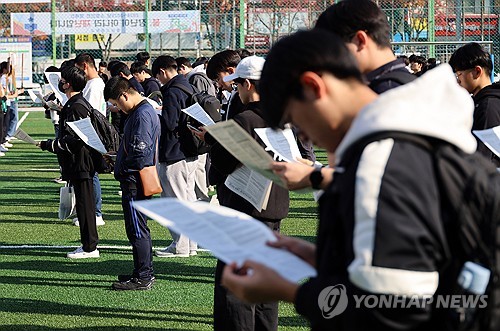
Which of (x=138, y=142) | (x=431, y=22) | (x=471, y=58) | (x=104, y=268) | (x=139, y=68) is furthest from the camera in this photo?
(x=431, y=22)

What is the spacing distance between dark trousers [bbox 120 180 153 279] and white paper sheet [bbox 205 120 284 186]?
13.3 feet

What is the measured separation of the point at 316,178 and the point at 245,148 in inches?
14.6

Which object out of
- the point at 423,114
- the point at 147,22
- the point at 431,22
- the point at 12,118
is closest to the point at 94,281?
the point at 423,114

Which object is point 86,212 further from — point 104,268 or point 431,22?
point 431,22

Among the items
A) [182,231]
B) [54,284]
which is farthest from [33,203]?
[182,231]

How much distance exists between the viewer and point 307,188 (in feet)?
11.9

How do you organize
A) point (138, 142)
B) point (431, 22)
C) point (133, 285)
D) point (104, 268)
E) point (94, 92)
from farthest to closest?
point (431, 22), point (94, 92), point (104, 268), point (133, 285), point (138, 142)

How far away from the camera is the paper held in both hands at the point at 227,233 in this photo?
240cm

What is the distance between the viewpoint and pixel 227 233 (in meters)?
2.57

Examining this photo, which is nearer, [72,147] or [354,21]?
[354,21]

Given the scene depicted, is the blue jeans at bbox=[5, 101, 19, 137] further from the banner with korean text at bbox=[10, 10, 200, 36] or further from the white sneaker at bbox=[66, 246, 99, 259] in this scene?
the white sneaker at bbox=[66, 246, 99, 259]

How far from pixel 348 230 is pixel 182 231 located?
0.57m

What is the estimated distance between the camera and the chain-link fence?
78.4 feet

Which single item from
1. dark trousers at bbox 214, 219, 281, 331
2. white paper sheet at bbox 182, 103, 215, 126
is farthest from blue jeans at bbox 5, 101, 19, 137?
dark trousers at bbox 214, 219, 281, 331
